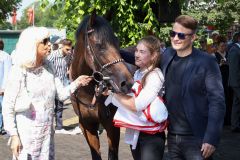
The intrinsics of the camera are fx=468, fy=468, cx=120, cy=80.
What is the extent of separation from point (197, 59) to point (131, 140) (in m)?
0.99

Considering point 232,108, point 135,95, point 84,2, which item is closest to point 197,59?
point 135,95

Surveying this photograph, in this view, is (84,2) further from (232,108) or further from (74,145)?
(232,108)

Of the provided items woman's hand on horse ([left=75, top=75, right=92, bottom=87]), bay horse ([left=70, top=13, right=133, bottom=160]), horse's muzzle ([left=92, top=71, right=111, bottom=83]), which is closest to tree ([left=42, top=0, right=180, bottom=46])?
bay horse ([left=70, top=13, right=133, bottom=160])

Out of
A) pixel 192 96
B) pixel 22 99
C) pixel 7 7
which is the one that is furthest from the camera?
pixel 7 7

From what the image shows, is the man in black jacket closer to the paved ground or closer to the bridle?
the bridle

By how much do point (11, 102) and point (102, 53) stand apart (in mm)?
1160

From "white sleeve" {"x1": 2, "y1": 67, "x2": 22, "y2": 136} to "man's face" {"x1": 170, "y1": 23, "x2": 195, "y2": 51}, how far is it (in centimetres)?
140

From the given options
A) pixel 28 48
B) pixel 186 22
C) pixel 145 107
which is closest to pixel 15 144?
pixel 28 48

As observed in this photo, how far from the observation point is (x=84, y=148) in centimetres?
869

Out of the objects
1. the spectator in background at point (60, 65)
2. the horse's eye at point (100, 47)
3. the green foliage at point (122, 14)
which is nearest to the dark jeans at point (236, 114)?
the green foliage at point (122, 14)

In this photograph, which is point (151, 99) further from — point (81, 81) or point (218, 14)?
point (218, 14)

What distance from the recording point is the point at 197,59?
13.3ft

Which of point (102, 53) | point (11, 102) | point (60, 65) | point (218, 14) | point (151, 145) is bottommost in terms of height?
point (218, 14)

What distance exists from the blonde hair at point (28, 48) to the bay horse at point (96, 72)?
83 cm
